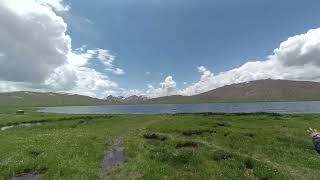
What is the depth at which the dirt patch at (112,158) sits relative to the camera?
2229cm

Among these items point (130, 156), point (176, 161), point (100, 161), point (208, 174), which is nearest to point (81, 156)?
point (100, 161)

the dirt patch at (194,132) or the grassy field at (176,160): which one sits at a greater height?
the dirt patch at (194,132)

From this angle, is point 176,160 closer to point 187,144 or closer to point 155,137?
point 187,144

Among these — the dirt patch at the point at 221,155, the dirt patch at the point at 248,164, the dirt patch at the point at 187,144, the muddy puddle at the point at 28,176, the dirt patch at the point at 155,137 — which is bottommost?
the muddy puddle at the point at 28,176

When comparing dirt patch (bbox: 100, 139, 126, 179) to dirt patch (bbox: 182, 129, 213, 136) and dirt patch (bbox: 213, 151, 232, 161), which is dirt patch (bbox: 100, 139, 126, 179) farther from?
dirt patch (bbox: 182, 129, 213, 136)

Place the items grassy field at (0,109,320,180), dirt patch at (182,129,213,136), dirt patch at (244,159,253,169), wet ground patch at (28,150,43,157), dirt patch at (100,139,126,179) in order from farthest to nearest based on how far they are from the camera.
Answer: dirt patch at (182,129,213,136)
wet ground patch at (28,150,43,157)
dirt patch at (100,139,126,179)
dirt patch at (244,159,253,169)
grassy field at (0,109,320,180)

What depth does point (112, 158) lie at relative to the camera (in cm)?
2670

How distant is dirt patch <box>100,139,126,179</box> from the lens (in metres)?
22.3

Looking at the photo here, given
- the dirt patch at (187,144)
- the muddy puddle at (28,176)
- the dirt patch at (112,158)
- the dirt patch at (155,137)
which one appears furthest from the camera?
the dirt patch at (155,137)

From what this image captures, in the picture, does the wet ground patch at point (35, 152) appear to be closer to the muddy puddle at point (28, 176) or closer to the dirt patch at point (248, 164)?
the muddy puddle at point (28, 176)

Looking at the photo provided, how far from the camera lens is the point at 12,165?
75.8 feet

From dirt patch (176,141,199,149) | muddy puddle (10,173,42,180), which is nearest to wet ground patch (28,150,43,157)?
muddy puddle (10,173,42,180)

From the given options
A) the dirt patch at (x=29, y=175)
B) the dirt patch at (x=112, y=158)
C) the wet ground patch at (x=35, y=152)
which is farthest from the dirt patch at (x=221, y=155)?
the wet ground patch at (x=35, y=152)

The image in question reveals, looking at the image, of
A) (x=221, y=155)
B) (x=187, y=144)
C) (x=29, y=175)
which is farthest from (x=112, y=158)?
(x=221, y=155)
